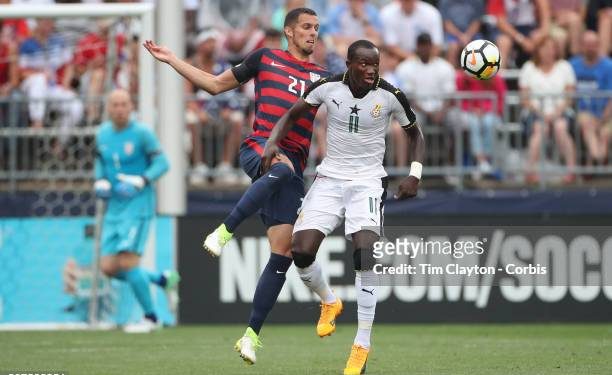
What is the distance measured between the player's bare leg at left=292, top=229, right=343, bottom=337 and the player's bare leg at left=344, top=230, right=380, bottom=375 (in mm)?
342

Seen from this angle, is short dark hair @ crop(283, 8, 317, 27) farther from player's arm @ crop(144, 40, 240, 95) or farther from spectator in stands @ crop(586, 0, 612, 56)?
spectator in stands @ crop(586, 0, 612, 56)

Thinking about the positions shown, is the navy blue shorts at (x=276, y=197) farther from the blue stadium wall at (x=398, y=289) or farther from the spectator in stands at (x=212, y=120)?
the spectator in stands at (x=212, y=120)

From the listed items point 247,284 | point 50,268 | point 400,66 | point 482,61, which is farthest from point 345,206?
point 400,66

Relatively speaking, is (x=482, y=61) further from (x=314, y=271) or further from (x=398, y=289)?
(x=398, y=289)

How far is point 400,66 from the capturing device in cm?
1789

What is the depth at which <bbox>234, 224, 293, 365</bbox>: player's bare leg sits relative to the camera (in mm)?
10125

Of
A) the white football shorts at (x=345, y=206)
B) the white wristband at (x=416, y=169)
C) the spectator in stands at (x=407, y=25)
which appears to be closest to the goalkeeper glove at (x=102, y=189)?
the white football shorts at (x=345, y=206)

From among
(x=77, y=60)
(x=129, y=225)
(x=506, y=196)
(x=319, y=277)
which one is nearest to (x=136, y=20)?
(x=77, y=60)

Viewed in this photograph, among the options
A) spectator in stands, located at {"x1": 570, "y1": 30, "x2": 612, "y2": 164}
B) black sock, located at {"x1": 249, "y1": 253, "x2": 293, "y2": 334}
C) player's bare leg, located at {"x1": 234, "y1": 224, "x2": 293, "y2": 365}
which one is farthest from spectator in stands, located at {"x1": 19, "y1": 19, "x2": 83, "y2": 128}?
black sock, located at {"x1": 249, "y1": 253, "x2": 293, "y2": 334}

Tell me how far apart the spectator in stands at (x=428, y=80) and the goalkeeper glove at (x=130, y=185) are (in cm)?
449

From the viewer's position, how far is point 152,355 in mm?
11625

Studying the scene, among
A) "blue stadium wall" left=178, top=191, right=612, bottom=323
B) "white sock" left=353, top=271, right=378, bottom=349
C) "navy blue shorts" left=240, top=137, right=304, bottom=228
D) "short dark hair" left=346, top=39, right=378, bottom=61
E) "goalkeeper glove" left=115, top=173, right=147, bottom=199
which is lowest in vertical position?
"blue stadium wall" left=178, top=191, right=612, bottom=323

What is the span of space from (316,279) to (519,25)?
31.7 feet

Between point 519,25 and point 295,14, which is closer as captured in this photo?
point 295,14
